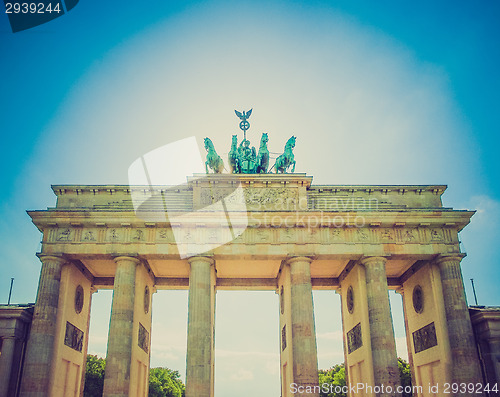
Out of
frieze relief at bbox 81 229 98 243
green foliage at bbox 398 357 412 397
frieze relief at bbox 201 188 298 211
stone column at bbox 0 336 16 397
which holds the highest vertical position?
frieze relief at bbox 201 188 298 211

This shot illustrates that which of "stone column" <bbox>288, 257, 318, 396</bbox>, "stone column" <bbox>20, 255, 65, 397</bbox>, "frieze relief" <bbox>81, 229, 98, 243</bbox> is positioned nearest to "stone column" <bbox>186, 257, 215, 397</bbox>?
"stone column" <bbox>288, 257, 318, 396</bbox>

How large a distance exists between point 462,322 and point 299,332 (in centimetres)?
952

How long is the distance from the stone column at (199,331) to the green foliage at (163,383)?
39831mm

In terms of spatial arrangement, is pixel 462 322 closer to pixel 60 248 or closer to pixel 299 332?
pixel 299 332

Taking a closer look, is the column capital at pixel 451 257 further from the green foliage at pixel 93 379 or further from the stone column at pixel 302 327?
the green foliage at pixel 93 379

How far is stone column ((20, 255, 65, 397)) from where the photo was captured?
83.2 ft

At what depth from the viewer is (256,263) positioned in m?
32.3

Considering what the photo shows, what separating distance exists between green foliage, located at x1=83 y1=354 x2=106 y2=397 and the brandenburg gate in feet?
82.1

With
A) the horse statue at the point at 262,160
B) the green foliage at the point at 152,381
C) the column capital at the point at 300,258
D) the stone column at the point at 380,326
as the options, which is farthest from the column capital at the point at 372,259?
the green foliage at the point at 152,381

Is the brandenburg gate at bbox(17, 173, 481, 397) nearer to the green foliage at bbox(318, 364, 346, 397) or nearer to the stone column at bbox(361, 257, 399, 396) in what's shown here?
the stone column at bbox(361, 257, 399, 396)

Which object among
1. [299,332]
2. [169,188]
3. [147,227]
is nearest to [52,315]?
[147,227]

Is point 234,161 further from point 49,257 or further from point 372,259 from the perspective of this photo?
point 49,257

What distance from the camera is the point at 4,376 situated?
84.2 feet

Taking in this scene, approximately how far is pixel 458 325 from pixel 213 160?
18.2m
